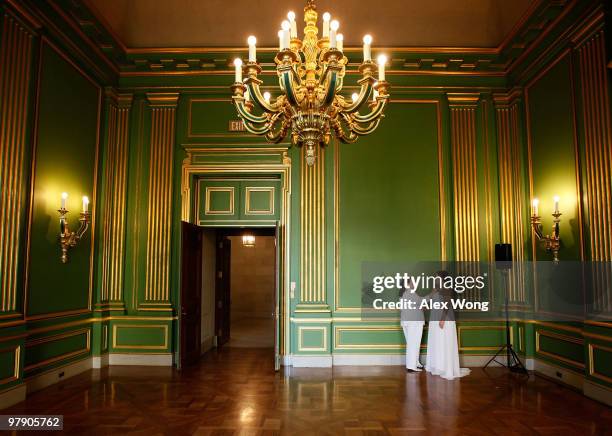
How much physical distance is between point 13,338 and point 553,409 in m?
5.41

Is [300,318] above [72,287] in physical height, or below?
below

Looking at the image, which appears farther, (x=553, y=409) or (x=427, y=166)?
(x=427, y=166)

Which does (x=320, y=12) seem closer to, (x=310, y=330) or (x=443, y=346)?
(x=310, y=330)

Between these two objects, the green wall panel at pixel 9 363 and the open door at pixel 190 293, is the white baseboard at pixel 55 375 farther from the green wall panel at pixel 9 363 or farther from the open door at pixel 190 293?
the open door at pixel 190 293

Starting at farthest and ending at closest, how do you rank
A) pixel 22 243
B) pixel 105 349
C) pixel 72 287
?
pixel 105 349, pixel 72 287, pixel 22 243

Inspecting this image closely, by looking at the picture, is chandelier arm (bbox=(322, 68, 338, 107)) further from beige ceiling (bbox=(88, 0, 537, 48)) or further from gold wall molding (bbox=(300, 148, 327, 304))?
beige ceiling (bbox=(88, 0, 537, 48))

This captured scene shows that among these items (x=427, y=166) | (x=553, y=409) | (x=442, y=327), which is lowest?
(x=553, y=409)

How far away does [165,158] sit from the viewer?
6.71 meters

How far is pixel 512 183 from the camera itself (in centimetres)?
657

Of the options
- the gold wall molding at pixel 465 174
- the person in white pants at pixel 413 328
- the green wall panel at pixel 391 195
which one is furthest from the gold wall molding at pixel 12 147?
the gold wall molding at pixel 465 174

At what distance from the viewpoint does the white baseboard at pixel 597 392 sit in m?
4.51

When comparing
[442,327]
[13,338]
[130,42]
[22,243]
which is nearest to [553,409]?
[442,327]

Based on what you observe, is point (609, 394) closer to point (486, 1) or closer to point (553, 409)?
point (553, 409)

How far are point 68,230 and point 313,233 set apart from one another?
321 cm
